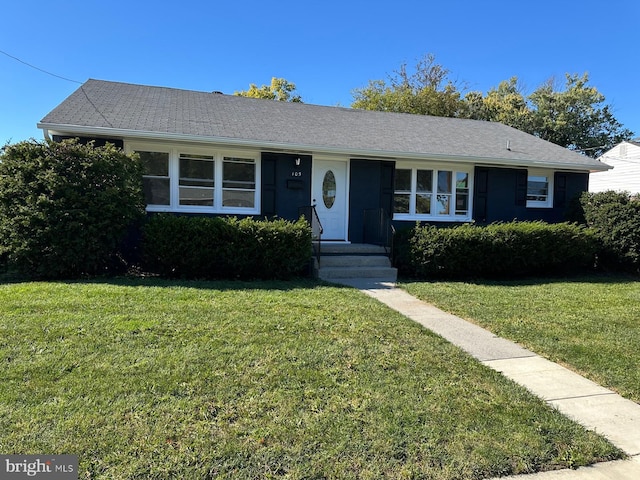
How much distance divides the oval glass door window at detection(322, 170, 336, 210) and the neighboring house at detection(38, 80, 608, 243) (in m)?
0.03

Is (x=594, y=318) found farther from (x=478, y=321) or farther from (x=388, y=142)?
(x=388, y=142)

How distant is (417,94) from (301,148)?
70.3 ft

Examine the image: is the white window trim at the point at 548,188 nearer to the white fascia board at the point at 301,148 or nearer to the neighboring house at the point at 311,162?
the neighboring house at the point at 311,162

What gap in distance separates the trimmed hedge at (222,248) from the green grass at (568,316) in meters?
2.32

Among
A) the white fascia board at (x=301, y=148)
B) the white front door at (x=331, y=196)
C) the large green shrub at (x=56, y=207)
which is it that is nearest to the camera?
the large green shrub at (x=56, y=207)

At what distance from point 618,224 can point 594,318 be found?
512 cm

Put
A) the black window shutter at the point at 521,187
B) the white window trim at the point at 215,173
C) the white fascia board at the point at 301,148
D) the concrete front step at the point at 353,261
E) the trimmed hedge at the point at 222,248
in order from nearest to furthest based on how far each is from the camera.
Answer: the trimmed hedge at the point at 222,248 < the white fascia board at the point at 301,148 < the concrete front step at the point at 353,261 < the white window trim at the point at 215,173 < the black window shutter at the point at 521,187

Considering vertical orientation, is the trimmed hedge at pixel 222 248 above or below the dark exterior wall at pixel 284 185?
below

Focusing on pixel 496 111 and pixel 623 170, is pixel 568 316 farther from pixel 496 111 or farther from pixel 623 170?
pixel 496 111

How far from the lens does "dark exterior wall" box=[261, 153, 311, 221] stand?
392 inches

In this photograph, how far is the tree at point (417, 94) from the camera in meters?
27.4

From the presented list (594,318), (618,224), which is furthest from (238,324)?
(618,224)

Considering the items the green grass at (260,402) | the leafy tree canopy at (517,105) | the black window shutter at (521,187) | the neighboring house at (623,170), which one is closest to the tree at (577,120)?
the leafy tree canopy at (517,105)

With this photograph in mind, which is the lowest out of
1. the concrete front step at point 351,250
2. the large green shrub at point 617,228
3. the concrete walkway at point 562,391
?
the concrete walkway at point 562,391
